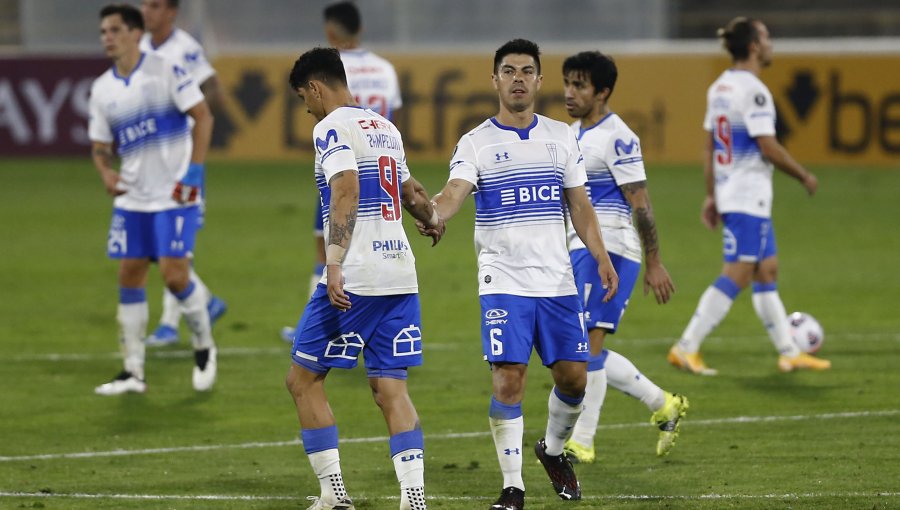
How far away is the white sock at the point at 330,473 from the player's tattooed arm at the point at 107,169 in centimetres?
376

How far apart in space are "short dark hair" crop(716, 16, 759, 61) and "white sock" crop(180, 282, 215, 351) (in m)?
4.31

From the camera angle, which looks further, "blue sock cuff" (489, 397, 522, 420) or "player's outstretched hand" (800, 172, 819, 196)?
"player's outstretched hand" (800, 172, 819, 196)

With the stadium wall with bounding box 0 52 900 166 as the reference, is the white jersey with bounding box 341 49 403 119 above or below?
above

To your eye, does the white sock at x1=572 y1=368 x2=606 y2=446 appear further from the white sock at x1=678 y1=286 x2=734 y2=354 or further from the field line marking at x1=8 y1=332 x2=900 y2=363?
the field line marking at x1=8 y1=332 x2=900 y2=363

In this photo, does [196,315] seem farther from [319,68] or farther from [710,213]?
[319,68]

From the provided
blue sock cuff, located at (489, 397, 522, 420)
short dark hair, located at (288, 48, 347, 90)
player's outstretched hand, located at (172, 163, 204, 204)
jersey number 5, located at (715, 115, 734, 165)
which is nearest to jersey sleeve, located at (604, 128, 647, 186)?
blue sock cuff, located at (489, 397, 522, 420)

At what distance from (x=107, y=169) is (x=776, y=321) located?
5.04 metres

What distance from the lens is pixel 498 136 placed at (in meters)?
6.93

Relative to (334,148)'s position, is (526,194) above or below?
below

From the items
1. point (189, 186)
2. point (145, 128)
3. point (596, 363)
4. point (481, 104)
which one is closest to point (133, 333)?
point (189, 186)

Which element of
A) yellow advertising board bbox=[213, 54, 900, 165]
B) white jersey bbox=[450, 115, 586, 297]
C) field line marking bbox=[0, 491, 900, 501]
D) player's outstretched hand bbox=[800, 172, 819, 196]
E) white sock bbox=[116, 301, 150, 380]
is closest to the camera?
white jersey bbox=[450, 115, 586, 297]

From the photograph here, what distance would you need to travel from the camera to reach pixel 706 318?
1073 cm

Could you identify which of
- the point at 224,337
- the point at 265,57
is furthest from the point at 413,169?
the point at 224,337

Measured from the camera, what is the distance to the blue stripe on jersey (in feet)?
33.7
